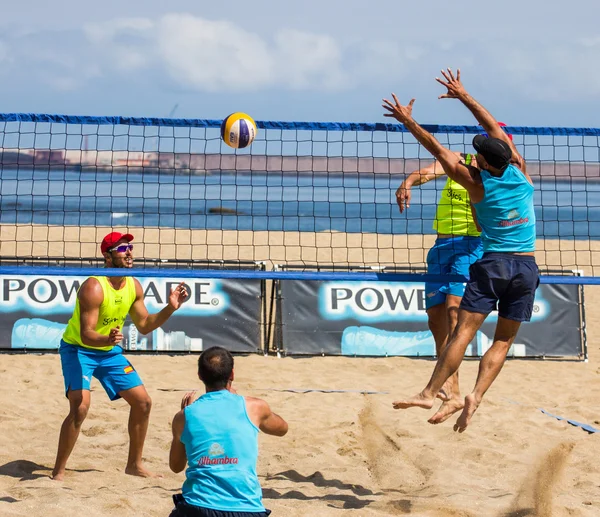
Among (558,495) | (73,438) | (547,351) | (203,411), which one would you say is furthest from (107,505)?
(547,351)

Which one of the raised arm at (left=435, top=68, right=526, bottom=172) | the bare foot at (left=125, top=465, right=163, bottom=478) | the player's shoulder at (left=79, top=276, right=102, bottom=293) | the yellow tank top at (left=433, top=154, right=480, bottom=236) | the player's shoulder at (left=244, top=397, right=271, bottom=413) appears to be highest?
the raised arm at (left=435, top=68, right=526, bottom=172)

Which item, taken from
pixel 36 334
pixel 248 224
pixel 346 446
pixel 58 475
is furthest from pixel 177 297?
pixel 248 224

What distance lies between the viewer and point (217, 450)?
4016mm

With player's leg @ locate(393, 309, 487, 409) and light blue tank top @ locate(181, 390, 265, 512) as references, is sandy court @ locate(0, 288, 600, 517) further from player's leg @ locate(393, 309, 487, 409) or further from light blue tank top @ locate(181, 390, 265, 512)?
light blue tank top @ locate(181, 390, 265, 512)

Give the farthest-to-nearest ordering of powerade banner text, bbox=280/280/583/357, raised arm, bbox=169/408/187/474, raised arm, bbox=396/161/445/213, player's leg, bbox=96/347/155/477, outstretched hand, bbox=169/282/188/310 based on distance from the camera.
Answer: powerade banner text, bbox=280/280/583/357 < raised arm, bbox=396/161/445/213 < player's leg, bbox=96/347/155/477 < outstretched hand, bbox=169/282/188/310 < raised arm, bbox=169/408/187/474

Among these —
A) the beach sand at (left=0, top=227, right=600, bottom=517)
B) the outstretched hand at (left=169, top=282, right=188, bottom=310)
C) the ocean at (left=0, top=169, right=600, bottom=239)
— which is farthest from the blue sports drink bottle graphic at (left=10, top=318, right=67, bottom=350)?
the outstretched hand at (left=169, top=282, right=188, bottom=310)

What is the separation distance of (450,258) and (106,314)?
259 cm

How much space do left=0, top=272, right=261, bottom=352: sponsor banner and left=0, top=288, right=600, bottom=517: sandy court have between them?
29 centimetres

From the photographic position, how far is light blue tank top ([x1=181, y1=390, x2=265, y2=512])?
399 centimetres

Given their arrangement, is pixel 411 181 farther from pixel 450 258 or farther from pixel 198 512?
pixel 198 512

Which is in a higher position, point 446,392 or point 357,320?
point 357,320

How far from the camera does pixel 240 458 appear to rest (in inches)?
159

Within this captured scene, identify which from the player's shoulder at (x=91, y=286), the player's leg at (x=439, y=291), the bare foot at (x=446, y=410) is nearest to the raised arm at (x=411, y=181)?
the player's leg at (x=439, y=291)

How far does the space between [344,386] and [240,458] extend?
578cm
